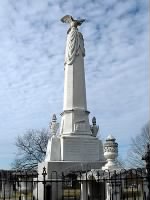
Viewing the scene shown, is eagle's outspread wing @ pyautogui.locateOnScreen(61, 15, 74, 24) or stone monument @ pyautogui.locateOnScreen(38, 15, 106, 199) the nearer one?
stone monument @ pyautogui.locateOnScreen(38, 15, 106, 199)

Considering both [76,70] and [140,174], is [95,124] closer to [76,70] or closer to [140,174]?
[76,70]

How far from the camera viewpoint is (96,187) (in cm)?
1655

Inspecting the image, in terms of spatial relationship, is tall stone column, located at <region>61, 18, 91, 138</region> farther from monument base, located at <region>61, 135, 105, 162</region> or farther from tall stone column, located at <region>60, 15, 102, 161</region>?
monument base, located at <region>61, 135, 105, 162</region>

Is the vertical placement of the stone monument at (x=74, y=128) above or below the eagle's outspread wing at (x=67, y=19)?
below

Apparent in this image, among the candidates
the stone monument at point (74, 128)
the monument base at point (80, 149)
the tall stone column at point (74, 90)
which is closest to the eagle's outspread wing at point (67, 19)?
the stone monument at point (74, 128)

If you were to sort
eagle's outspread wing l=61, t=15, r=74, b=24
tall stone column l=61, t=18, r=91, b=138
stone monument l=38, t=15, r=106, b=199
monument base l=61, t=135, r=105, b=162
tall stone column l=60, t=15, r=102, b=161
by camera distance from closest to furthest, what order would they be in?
stone monument l=38, t=15, r=106, b=199
monument base l=61, t=135, r=105, b=162
tall stone column l=60, t=15, r=102, b=161
tall stone column l=61, t=18, r=91, b=138
eagle's outspread wing l=61, t=15, r=74, b=24

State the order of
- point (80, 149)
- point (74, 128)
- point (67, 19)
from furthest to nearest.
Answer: point (67, 19), point (74, 128), point (80, 149)

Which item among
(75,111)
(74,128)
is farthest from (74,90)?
(74,128)

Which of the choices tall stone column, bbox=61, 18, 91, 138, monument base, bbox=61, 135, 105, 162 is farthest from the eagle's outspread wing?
monument base, bbox=61, 135, 105, 162

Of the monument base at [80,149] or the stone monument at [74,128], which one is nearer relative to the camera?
the stone monument at [74,128]

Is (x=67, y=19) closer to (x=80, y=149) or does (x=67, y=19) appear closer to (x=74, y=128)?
(x=74, y=128)

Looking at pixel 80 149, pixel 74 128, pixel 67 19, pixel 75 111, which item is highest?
pixel 67 19

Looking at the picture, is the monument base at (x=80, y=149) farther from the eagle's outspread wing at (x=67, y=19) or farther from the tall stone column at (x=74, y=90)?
the eagle's outspread wing at (x=67, y=19)

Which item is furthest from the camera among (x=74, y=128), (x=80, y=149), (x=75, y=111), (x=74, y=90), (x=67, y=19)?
(x=67, y=19)
